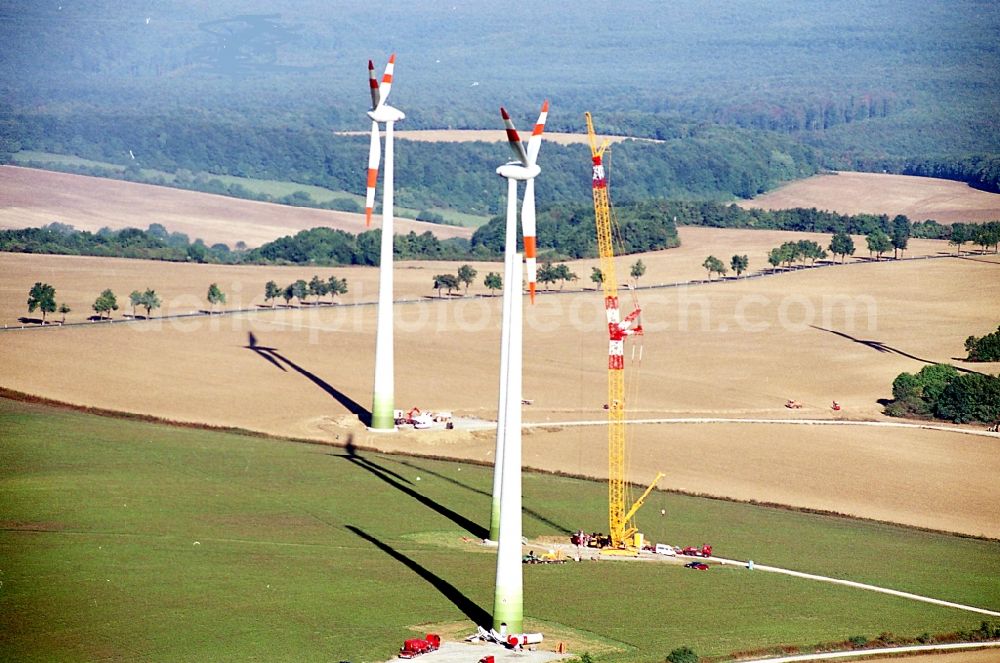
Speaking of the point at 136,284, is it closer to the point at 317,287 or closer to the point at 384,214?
the point at 317,287

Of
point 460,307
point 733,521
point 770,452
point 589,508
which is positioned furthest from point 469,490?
point 460,307

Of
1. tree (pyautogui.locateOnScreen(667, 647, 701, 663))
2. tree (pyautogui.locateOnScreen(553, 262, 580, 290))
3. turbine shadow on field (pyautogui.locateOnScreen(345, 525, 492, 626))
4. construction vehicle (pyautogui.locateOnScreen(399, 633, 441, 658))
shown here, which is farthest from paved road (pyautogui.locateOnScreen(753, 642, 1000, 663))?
tree (pyautogui.locateOnScreen(553, 262, 580, 290))

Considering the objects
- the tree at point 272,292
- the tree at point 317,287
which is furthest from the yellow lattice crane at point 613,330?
the tree at point 317,287

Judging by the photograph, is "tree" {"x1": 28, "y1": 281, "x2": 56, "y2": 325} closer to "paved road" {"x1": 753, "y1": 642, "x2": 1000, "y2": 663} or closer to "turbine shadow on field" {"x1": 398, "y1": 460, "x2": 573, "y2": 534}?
"turbine shadow on field" {"x1": 398, "y1": 460, "x2": 573, "y2": 534}

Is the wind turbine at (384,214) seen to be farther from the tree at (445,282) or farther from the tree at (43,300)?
the tree at (445,282)

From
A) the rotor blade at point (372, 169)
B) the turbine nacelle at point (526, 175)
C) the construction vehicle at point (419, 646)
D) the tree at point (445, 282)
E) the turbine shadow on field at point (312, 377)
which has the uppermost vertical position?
the rotor blade at point (372, 169)
